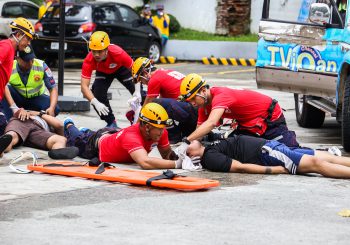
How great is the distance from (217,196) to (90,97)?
4.63 metres

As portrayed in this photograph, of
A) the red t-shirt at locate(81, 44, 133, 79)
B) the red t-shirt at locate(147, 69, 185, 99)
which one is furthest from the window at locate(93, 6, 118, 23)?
the red t-shirt at locate(147, 69, 185, 99)

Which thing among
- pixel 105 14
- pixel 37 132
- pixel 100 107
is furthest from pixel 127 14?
pixel 37 132

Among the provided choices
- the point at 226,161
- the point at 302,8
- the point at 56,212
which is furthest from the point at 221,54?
the point at 56,212

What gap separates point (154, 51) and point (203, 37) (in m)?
2.77

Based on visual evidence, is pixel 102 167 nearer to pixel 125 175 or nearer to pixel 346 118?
pixel 125 175

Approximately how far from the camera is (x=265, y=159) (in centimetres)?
927

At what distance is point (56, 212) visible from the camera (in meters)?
7.17

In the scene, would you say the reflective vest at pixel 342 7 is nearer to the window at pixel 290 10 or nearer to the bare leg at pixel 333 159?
the window at pixel 290 10

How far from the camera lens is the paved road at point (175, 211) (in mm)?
6414

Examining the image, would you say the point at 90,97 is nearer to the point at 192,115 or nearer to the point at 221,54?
the point at 192,115

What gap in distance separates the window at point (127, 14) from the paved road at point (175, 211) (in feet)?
49.8

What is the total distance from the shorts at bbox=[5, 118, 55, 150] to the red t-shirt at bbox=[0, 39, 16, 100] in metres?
0.52

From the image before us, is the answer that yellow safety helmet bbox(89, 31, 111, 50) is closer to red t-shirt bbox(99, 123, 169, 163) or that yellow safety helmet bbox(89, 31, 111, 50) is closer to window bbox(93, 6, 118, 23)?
red t-shirt bbox(99, 123, 169, 163)

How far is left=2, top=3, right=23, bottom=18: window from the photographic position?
24022mm
